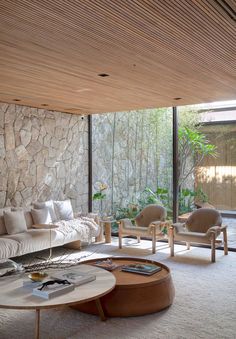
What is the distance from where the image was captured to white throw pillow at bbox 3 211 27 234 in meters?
6.00

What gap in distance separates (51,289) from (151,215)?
3.99 m

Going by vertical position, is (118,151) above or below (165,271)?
above

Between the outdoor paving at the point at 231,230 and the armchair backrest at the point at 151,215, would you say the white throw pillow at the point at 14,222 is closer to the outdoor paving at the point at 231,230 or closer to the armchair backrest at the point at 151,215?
the armchair backrest at the point at 151,215

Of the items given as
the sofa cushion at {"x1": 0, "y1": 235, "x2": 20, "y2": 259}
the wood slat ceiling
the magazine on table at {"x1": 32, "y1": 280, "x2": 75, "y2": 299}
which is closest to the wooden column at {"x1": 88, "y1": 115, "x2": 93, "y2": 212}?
the wood slat ceiling

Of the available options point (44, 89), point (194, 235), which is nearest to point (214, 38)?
point (44, 89)

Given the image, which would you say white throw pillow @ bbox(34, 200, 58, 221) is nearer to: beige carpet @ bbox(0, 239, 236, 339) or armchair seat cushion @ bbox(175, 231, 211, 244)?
armchair seat cushion @ bbox(175, 231, 211, 244)

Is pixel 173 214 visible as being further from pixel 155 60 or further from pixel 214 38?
pixel 214 38

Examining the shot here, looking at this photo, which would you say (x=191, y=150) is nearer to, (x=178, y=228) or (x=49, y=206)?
(x=178, y=228)

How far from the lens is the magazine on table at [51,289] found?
130 inches

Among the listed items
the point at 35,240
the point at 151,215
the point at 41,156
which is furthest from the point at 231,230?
the point at 41,156

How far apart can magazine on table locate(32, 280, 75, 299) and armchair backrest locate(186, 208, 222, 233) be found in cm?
351

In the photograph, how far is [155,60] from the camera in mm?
4082

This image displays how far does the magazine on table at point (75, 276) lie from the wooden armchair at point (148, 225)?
2742mm

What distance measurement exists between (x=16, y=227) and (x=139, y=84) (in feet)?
9.18
